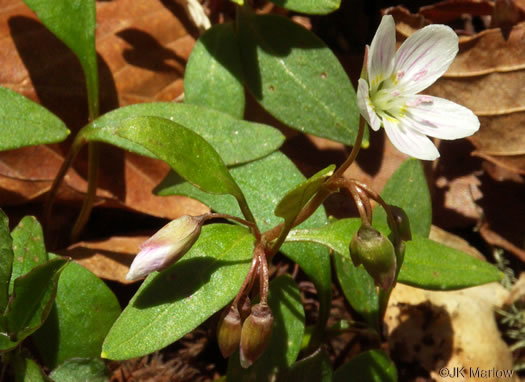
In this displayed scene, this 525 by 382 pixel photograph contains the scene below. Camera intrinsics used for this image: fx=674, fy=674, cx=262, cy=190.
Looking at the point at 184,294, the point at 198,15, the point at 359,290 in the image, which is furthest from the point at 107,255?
the point at 198,15

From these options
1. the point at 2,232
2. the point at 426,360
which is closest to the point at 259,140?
the point at 2,232

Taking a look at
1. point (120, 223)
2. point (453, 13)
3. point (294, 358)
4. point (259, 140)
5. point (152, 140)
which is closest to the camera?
point (152, 140)

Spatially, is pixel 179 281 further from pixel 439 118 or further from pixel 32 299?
pixel 439 118

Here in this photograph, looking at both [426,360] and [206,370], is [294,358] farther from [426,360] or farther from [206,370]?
[426,360]

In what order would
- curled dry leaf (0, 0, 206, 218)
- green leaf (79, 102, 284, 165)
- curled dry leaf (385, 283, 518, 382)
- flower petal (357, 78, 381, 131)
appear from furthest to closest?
1. curled dry leaf (0, 0, 206, 218)
2. curled dry leaf (385, 283, 518, 382)
3. green leaf (79, 102, 284, 165)
4. flower petal (357, 78, 381, 131)

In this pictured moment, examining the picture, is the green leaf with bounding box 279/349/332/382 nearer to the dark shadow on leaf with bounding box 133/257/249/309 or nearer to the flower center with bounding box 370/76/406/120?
the dark shadow on leaf with bounding box 133/257/249/309

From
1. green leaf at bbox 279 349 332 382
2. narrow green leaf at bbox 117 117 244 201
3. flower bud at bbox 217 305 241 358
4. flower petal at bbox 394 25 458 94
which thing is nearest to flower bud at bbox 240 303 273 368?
flower bud at bbox 217 305 241 358

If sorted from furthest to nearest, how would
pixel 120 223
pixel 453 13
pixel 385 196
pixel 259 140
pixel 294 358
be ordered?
pixel 453 13
pixel 120 223
pixel 385 196
pixel 259 140
pixel 294 358
